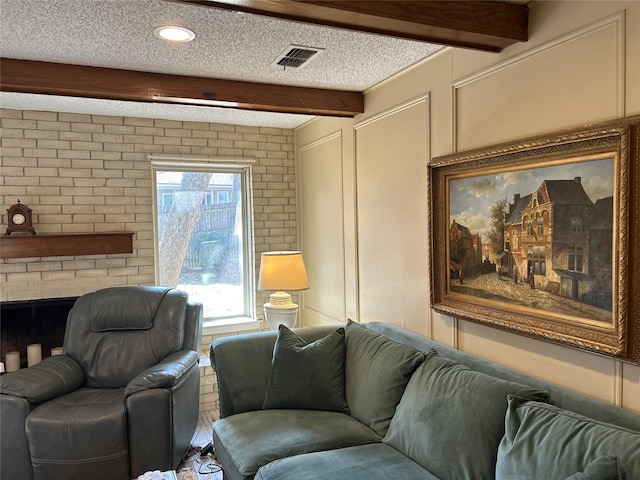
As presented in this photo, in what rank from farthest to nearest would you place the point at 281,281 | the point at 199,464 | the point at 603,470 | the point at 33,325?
the point at 33,325, the point at 281,281, the point at 199,464, the point at 603,470

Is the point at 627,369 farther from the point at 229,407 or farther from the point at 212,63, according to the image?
the point at 212,63

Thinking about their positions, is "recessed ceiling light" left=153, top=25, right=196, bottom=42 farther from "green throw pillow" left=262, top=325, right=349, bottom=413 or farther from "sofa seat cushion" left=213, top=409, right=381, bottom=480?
"sofa seat cushion" left=213, top=409, right=381, bottom=480

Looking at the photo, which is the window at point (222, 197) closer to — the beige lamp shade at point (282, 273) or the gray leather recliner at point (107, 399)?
the beige lamp shade at point (282, 273)

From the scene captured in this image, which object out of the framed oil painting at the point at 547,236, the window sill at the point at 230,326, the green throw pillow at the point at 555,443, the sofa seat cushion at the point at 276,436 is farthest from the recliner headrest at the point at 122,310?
the green throw pillow at the point at 555,443

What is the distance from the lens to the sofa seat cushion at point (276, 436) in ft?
6.84

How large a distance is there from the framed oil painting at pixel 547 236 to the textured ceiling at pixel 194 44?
0.78m

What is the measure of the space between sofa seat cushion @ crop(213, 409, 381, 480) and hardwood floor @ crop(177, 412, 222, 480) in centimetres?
44

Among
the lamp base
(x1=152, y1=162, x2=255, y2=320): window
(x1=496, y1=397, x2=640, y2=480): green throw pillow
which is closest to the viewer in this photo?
(x1=496, y1=397, x2=640, y2=480): green throw pillow

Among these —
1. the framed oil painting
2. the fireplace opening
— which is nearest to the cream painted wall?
the framed oil painting

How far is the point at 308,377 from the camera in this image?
254 centimetres

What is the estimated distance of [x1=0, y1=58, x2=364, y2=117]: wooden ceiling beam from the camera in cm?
255

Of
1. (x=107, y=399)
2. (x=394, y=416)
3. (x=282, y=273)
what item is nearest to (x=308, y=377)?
(x=394, y=416)

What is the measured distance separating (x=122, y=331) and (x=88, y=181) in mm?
1318

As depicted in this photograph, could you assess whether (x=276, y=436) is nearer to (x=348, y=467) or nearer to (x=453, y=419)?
(x=348, y=467)
